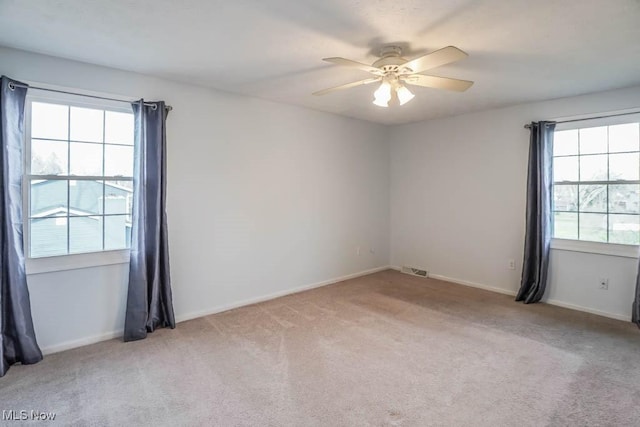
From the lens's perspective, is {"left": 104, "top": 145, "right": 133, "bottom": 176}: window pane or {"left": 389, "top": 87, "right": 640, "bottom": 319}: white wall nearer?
{"left": 104, "top": 145, "right": 133, "bottom": 176}: window pane

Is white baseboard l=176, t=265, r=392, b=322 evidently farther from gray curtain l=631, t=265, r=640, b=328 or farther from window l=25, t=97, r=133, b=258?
gray curtain l=631, t=265, r=640, b=328

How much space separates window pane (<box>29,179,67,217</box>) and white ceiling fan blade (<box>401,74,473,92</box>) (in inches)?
118

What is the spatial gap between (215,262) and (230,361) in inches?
51.8

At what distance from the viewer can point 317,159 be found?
4664 mm

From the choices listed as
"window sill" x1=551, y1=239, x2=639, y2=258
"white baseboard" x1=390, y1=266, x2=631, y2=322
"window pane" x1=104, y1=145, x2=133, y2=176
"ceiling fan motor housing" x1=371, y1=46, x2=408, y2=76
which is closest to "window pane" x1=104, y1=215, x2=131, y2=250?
"window pane" x1=104, y1=145, x2=133, y2=176

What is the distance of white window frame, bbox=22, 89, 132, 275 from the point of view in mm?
2682

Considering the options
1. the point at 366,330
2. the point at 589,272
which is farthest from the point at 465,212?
the point at 366,330

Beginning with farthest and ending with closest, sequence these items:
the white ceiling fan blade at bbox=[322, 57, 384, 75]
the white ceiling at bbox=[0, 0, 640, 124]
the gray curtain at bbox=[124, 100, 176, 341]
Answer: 1. the gray curtain at bbox=[124, 100, 176, 341]
2. the white ceiling fan blade at bbox=[322, 57, 384, 75]
3. the white ceiling at bbox=[0, 0, 640, 124]

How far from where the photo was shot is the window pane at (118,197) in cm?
310

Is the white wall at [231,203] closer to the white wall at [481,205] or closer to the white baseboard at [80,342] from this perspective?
the white baseboard at [80,342]

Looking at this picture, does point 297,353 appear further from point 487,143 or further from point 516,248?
point 487,143

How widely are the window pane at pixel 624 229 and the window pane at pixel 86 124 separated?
529cm

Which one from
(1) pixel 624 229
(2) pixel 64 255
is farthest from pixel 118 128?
(1) pixel 624 229

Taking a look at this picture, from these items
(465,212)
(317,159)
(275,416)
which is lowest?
(275,416)
